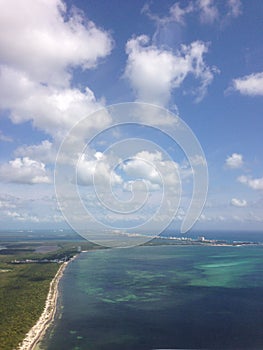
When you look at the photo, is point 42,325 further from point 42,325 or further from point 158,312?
point 158,312

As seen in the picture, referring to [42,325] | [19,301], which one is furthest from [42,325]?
[19,301]

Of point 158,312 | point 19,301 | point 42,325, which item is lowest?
point 42,325

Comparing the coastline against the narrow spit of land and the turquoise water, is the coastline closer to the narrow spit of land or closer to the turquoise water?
the narrow spit of land

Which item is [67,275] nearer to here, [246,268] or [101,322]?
[101,322]

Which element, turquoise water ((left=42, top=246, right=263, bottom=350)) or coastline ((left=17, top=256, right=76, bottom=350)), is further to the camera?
turquoise water ((left=42, top=246, right=263, bottom=350))

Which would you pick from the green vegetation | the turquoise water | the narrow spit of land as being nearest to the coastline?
the narrow spit of land

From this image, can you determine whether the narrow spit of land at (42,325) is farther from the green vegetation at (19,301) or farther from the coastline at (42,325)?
the green vegetation at (19,301)

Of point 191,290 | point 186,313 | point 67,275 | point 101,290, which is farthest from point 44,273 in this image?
point 186,313

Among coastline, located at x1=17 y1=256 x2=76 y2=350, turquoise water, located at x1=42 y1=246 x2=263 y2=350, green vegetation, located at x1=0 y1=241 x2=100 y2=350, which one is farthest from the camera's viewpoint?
green vegetation, located at x1=0 y1=241 x2=100 y2=350
